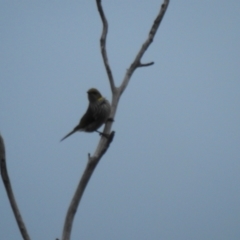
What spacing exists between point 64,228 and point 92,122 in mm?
2349

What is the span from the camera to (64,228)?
97.3 inches

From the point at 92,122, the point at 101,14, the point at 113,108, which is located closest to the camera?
the point at 113,108

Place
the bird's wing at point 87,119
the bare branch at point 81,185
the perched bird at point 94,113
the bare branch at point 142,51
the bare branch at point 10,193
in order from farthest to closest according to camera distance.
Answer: the bird's wing at point 87,119 → the perched bird at point 94,113 → the bare branch at point 142,51 → the bare branch at point 81,185 → the bare branch at point 10,193

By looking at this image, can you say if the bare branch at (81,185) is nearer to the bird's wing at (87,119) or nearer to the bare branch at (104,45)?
the bare branch at (104,45)

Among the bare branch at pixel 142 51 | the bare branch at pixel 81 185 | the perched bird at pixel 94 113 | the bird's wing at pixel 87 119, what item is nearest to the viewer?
the bare branch at pixel 81 185

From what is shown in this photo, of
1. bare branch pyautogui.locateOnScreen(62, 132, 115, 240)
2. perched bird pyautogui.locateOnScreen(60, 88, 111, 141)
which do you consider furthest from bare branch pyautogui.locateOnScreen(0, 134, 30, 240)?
perched bird pyautogui.locateOnScreen(60, 88, 111, 141)

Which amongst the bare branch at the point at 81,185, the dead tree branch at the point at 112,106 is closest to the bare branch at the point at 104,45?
the dead tree branch at the point at 112,106

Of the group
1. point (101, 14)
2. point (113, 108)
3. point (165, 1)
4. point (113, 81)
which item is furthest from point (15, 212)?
point (165, 1)

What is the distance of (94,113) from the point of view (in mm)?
4684

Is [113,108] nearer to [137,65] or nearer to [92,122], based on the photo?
[137,65]

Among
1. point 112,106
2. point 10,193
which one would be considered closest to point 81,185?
point 10,193

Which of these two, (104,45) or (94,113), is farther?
(94,113)

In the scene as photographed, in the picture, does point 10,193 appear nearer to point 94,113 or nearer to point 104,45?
point 104,45

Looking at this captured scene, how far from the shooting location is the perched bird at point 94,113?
4559 millimetres
